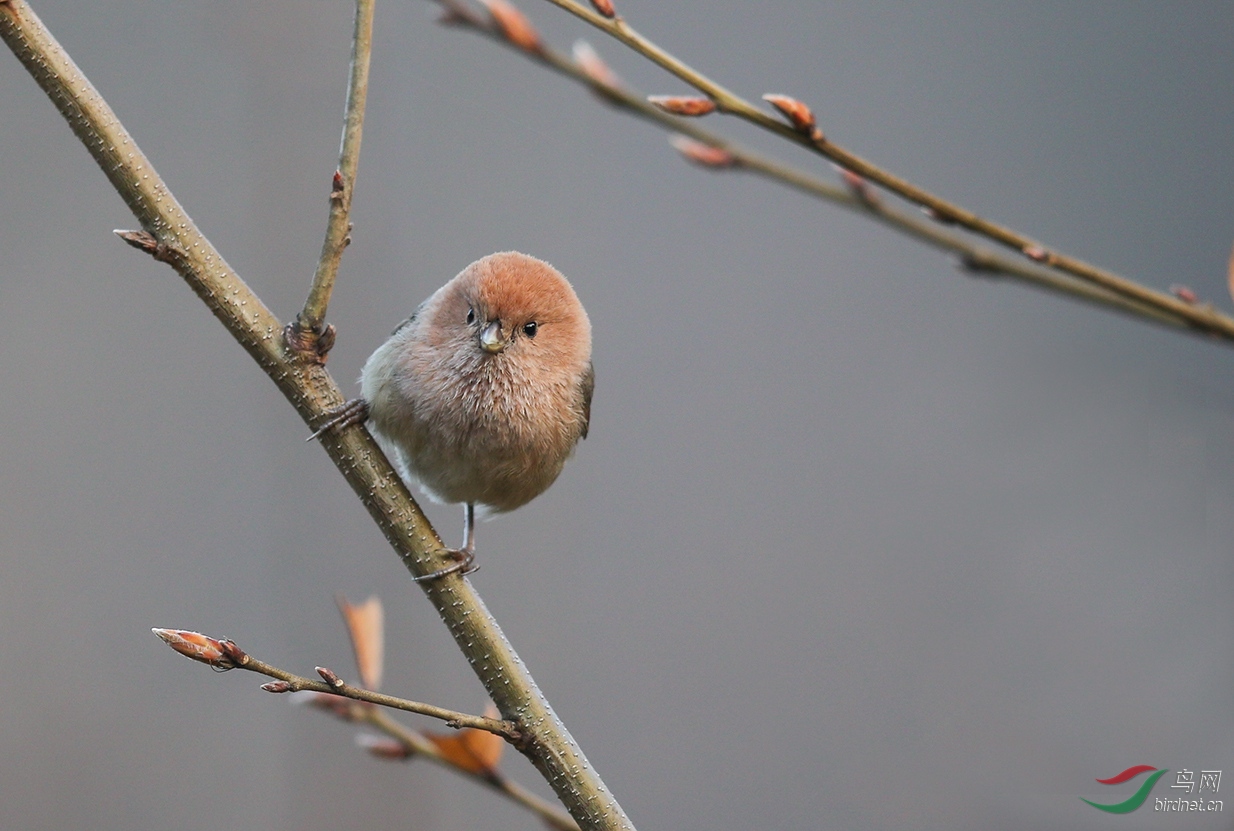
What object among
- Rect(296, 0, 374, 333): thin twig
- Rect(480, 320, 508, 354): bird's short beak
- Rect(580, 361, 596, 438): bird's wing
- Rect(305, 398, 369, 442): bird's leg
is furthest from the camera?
Rect(580, 361, 596, 438): bird's wing

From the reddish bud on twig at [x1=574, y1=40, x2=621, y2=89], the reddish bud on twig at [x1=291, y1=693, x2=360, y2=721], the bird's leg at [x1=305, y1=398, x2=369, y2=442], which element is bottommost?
the reddish bud on twig at [x1=291, y1=693, x2=360, y2=721]

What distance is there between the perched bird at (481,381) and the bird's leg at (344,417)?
0.10 m

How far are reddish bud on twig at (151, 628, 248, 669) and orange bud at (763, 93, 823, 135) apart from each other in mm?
458

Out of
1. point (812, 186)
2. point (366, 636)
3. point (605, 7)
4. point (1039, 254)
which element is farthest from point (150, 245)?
point (1039, 254)

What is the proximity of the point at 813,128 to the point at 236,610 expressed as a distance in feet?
6.02

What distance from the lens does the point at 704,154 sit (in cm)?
62

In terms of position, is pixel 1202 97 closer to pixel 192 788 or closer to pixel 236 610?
pixel 236 610

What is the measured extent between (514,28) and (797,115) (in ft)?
0.56

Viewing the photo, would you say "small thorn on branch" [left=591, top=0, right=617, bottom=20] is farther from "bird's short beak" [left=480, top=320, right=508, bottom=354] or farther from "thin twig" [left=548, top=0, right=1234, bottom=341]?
"bird's short beak" [left=480, top=320, right=508, bottom=354]

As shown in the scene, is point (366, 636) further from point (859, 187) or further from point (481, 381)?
point (859, 187)

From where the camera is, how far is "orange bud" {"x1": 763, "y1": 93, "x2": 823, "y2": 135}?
56 cm

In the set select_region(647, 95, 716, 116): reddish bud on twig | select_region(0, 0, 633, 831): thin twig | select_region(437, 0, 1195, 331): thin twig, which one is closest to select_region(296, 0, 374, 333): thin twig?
select_region(0, 0, 633, 831): thin twig

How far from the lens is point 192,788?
201 cm

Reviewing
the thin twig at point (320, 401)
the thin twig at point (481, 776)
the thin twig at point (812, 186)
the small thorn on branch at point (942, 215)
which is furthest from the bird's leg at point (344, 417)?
the small thorn on branch at point (942, 215)
